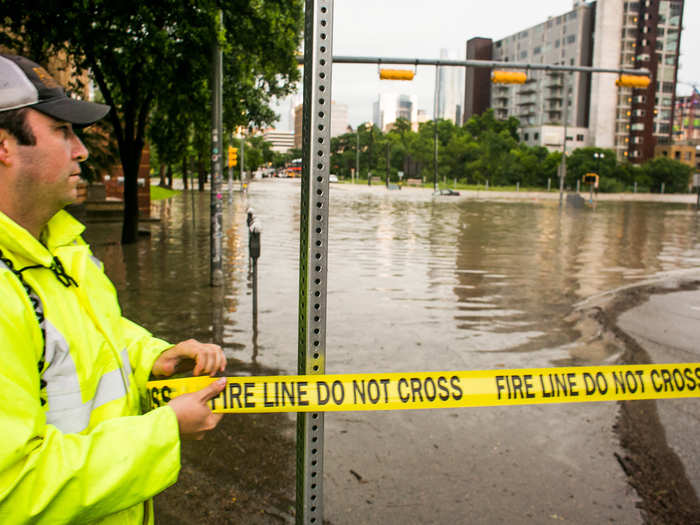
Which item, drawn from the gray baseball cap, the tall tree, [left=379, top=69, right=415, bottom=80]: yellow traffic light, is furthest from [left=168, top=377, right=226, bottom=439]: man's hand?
[left=379, top=69, right=415, bottom=80]: yellow traffic light

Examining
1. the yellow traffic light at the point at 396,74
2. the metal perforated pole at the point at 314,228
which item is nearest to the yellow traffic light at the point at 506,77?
the yellow traffic light at the point at 396,74

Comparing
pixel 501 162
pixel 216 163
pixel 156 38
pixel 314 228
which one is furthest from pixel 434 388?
pixel 501 162

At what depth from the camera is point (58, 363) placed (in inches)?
56.4

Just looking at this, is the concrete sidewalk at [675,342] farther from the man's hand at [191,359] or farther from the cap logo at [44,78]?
the cap logo at [44,78]

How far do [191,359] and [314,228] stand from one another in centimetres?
58

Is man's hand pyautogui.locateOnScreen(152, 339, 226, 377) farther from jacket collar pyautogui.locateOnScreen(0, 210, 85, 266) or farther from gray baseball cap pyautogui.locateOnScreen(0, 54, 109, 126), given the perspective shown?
gray baseball cap pyautogui.locateOnScreen(0, 54, 109, 126)

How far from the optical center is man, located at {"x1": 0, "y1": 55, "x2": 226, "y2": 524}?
126 cm

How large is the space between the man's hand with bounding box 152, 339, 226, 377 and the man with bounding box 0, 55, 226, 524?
0.59ft

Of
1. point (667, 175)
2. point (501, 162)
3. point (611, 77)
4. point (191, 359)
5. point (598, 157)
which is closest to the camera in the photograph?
point (191, 359)

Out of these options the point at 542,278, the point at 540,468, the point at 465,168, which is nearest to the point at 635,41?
the point at 465,168

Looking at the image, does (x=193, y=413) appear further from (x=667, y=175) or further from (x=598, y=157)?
(x=667, y=175)

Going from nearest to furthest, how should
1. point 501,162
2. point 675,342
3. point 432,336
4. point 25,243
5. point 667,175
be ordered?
point 25,243 → point 675,342 → point 432,336 → point 667,175 → point 501,162

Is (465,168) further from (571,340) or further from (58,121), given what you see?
(58,121)

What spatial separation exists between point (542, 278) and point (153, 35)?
8406mm
